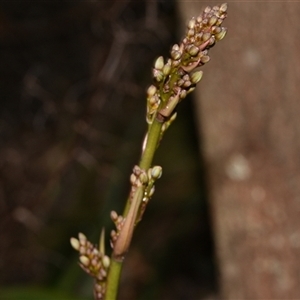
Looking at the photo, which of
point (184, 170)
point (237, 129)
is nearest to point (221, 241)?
point (237, 129)

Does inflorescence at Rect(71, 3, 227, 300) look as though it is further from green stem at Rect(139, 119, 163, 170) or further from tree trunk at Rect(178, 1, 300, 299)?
tree trunk at Rect(178, 1, 300, 299)

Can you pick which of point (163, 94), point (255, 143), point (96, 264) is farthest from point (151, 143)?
point (255, 143)

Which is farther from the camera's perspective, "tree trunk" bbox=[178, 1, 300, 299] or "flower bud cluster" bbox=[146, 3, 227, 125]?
"tree trunk" bbox=[178, 1, 300, 299]

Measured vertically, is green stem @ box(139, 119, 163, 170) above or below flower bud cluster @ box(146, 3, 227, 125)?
below

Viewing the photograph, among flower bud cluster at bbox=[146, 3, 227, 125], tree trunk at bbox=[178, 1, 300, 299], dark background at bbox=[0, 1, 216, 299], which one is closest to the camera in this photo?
flower bud cluster at bbox=[146, 3, 227, 125]

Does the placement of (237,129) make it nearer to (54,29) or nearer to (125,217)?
(125,217)

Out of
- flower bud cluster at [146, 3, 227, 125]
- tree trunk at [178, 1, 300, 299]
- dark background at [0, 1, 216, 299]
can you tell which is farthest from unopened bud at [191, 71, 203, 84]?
dark background at [0, 1, 216, 299]
